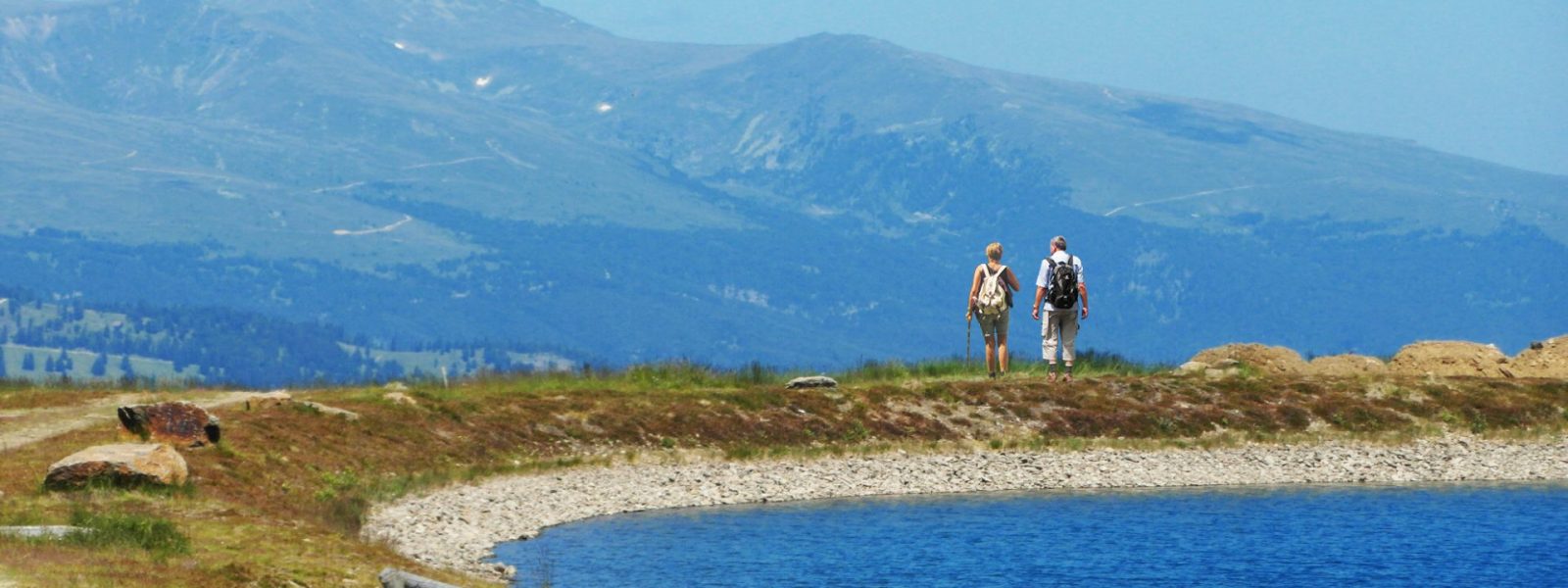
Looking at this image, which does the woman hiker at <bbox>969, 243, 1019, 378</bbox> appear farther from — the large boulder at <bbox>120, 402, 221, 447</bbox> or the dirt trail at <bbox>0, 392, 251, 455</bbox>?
the large boulder at <bbox>120, 402, 221, 447</bbox>

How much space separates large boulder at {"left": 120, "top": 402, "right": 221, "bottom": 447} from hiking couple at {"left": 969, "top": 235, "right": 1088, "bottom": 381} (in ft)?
61.0

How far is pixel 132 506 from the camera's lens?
34.3 metres

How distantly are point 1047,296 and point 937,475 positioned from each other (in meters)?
5.07

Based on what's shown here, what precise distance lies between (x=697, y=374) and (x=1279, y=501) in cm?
1829

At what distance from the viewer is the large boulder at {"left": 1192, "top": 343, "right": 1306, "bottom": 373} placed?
67.5m

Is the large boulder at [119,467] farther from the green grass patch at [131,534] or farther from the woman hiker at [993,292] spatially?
the woman hiker at [993,292]

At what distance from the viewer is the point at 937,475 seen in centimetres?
5134

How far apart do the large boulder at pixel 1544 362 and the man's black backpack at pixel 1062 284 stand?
21.1m

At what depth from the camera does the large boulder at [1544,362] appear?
67.9 meters

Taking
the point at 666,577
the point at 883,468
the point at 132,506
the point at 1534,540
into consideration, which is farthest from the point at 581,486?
the point at 1534,540

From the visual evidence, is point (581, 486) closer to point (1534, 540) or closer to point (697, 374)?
point (697, 374)

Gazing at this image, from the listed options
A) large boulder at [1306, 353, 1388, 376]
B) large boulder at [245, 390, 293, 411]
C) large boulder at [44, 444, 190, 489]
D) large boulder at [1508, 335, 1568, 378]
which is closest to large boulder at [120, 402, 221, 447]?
large boulder at [44, 444, 190, 489]

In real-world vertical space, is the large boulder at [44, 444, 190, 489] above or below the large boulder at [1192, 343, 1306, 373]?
below

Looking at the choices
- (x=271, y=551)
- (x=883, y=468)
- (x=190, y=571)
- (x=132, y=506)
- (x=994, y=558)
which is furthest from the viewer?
(x=883, y=468)
